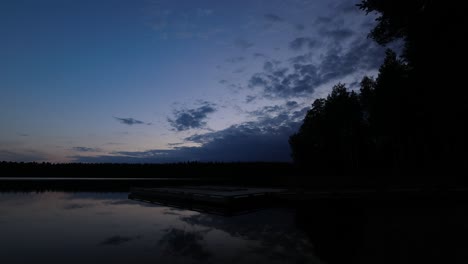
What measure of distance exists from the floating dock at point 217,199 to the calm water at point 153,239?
2.76 meters

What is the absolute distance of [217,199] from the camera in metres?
18.1

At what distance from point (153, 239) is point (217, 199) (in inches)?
350

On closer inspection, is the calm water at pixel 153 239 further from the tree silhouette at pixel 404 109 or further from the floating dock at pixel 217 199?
the tree silhouette at pixel 404 109

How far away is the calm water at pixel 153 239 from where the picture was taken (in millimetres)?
7254

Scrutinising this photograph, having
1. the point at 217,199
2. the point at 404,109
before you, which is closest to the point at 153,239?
the point at 217,199

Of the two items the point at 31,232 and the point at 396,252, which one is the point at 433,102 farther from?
the point at 31,232

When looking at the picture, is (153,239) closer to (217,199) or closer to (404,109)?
(217,199)

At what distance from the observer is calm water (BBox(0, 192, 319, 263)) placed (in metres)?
7.25

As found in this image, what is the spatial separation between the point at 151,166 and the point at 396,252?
122 m

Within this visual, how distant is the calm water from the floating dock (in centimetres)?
276

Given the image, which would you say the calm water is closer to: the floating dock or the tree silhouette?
the floating dock

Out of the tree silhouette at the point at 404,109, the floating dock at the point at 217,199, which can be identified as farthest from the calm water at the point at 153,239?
the tree silhouette at the point at 404,109

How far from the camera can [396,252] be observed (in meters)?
7.20

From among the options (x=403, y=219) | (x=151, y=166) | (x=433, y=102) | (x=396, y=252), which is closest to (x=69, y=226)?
(x=396, y=252)
